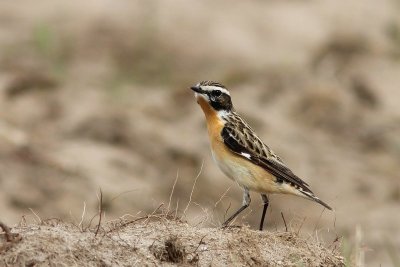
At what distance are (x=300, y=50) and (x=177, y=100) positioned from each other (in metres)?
2.41

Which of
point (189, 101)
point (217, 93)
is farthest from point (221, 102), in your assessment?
point (189, 101)

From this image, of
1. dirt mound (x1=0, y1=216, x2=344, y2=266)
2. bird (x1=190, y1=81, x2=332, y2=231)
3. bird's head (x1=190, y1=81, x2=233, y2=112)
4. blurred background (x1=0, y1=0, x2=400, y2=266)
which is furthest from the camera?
blurred background (x1=0, y1=0, x2=400, y2=266)

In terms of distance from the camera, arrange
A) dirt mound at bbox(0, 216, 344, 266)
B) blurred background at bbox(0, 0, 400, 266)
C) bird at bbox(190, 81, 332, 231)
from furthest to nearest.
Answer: blurred background at bbox(0, 0, 400, 266), bird at bbox(190, 81, 332, 231), dirt mound at bbox(0, 216, 344, 266)

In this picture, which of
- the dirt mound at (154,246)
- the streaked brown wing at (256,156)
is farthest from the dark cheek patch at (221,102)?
the dirt mound at (154,246)

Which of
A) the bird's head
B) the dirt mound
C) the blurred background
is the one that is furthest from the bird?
the blurred background

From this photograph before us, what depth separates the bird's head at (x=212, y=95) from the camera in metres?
10.6

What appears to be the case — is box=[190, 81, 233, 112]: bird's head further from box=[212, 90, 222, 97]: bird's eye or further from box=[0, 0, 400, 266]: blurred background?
box=[0, 0, 400, 266]: blurred background

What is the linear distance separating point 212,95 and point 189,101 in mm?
7451

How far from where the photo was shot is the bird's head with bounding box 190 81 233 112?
417 inches

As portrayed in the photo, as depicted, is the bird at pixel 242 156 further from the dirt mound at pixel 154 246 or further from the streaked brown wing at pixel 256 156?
the dirt mound at pixel 154 246

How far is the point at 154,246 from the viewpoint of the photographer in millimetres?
8492

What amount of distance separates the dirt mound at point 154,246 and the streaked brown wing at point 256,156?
3.63 feet

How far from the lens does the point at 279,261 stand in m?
8.88

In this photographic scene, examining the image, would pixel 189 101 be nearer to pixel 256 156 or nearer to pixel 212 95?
pixel 212 95
